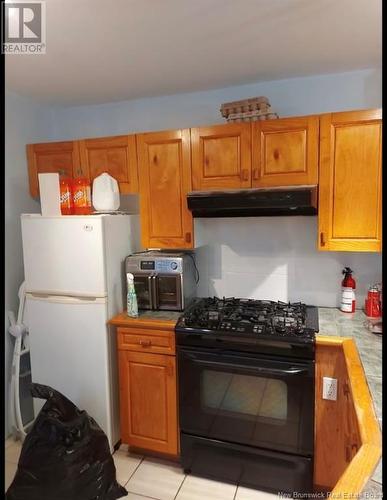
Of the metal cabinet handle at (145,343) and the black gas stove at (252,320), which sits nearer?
the black gas stove at (252,320)

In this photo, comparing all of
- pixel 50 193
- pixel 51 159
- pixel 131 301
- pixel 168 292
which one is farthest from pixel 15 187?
pixel 168 292

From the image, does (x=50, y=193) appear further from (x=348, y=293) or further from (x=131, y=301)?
(x=348, y=293)

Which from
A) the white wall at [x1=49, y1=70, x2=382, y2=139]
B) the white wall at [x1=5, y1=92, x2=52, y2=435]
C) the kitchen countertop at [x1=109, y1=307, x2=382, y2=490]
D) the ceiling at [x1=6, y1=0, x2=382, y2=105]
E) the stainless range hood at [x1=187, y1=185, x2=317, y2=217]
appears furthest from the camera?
the white wall at [x1=5, y1=92, x2=52, y2=435]

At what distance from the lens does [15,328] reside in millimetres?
2387

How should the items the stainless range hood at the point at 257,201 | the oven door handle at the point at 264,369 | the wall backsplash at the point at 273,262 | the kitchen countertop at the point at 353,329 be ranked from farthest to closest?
the wall backsplash at the point at 273,262 → the stainless range hood at the point at 257,201 → the oven door handle at the point at 264,369 → the kitchen countertop at the point at 353,329

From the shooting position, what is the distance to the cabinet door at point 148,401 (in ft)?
6.85

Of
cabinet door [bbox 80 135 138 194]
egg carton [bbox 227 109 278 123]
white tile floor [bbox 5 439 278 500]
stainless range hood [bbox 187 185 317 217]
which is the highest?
egg carton [bbox 227 109 278 123]

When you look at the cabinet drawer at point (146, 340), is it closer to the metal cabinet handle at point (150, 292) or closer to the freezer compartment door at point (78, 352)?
the freezer compartment door at point (78, 352)

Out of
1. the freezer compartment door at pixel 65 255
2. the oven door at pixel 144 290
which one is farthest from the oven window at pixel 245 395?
the freezer compartment door at pixel 65 255

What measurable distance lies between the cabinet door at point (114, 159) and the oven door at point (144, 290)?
0.58 metres

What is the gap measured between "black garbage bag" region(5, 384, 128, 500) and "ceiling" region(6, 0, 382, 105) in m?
1.81

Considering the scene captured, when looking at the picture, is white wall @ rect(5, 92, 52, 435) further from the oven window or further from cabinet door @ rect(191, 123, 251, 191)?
the oven window

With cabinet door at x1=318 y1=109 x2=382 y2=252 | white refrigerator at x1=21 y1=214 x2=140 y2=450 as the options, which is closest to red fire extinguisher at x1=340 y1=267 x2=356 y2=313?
cabinet door at x1=318 y1=109 x2=382 y2=252

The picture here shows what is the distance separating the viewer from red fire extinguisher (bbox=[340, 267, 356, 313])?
2.17 meters
